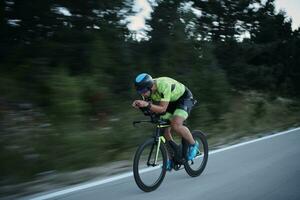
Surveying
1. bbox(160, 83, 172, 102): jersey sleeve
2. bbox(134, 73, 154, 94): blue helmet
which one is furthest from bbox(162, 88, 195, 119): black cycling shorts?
bbox(134, 73, 154, 94): blue helmet

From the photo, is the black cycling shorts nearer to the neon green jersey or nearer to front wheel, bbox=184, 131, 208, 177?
the neon green jersey

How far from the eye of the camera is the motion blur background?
763cm

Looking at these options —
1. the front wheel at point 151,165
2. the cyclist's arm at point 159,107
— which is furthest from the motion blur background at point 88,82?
the cyclist's arm at point 159,107

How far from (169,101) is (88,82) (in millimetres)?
4479

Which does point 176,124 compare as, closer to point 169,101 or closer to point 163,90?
point 169,101

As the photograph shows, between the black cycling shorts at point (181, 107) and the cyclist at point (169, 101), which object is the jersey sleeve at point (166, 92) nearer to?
the cyclist at point (169, 101)

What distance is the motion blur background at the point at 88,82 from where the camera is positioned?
7.63 metres

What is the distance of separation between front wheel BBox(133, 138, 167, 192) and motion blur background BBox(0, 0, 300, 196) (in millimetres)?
1246

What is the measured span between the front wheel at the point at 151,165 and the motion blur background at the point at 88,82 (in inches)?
49.0

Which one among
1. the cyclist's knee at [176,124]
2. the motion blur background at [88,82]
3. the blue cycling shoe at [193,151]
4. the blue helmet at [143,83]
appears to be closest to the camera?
the blue helmet at [143,83]

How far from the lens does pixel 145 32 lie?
47.9 ft

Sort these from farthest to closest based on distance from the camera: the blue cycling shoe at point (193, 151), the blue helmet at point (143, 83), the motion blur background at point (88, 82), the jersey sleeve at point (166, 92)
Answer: the motion blur background at point (88, 82) < the blue cycling shoe at point (193, 151) < the jersey sleeve at point (166, 92) < the blue helmet at point (143, 83)

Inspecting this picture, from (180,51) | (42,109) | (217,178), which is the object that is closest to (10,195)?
(217,178)

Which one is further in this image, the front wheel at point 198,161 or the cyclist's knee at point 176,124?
the front wheel at point 198,161
